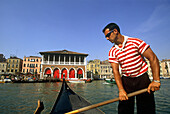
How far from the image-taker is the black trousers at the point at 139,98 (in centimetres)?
105

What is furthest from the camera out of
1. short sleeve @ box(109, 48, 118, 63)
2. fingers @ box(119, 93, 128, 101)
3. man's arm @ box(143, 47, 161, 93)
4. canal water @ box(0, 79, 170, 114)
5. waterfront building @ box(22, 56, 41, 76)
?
waterfront building @ box(22, 56, 41, 76)

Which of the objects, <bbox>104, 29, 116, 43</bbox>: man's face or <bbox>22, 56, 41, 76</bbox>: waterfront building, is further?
<bbox>22, 56, 41, 76</bbox>: waterfront building

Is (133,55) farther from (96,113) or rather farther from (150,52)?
(96,113)

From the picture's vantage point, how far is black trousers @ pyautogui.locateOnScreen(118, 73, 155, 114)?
1046mm

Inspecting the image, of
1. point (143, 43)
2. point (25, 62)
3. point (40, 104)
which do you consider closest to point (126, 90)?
point (143, 43)

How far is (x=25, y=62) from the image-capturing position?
26656 millimetres

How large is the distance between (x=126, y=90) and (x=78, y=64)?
18488mm

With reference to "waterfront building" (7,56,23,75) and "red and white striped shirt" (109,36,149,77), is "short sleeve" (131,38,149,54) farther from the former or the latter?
"waterfront building" (7,56,23,75)

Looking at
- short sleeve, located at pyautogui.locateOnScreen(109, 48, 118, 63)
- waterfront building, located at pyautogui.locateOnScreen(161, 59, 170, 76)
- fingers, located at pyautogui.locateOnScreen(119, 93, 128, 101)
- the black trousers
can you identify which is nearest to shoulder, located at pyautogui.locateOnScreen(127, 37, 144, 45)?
short sleeve, located at pyautogui.locateOnScreen(109, 48, 118, 63)

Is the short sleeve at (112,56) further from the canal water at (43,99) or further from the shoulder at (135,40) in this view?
the canal water at (43,99)

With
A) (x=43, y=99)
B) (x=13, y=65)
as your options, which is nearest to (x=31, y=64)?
(x=13, y=65)

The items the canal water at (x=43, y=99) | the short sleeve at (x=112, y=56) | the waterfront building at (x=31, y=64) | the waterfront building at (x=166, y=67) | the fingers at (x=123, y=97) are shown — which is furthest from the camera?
the waterfront building at (x=166, y=67)

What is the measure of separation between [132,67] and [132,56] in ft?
0.37

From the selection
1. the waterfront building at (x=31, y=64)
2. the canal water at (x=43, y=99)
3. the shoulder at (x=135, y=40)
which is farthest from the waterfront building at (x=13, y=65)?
the shoulder at (x=135, y=40)
